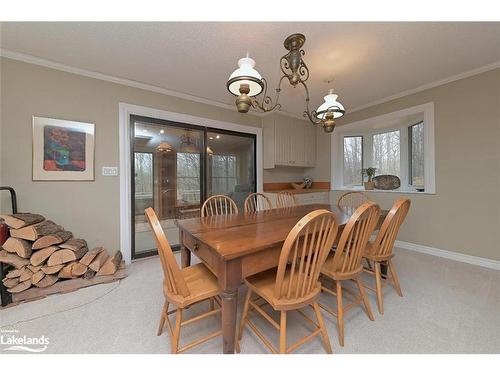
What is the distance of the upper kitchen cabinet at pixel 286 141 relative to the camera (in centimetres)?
371

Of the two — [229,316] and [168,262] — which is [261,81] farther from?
[229,316]

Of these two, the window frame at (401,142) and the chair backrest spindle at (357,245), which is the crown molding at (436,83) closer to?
the window frame at (401,142)

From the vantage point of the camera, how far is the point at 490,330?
1.35 metres

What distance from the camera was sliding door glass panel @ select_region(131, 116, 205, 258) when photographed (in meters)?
2.78

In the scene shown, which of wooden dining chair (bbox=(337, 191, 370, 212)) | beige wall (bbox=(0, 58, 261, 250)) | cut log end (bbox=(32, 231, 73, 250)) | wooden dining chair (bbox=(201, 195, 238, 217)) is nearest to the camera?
cut log end (bbox=(32, 231, 73, 250))

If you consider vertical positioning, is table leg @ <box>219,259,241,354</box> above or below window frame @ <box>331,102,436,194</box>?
below

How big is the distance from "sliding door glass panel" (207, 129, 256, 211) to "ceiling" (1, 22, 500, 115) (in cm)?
102

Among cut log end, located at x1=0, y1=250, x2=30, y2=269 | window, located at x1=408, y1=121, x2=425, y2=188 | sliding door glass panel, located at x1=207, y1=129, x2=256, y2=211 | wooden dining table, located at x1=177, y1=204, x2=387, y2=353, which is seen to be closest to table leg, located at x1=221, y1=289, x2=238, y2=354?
wooden dining table, located at x1=177, y1=204, x2=387, y2=353

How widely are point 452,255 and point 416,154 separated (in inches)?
62.5

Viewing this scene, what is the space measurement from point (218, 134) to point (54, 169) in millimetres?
2177

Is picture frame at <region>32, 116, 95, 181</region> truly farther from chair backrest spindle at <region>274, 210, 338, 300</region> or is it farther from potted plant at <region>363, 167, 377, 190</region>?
potted plant at <region>363, 167, 377, 190</region>

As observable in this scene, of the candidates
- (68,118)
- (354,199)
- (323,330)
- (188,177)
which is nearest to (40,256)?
(68,118)

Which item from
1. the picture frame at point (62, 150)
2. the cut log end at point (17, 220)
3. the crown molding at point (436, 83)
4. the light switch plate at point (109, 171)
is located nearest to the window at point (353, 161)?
the crown molding at point (436, 83)

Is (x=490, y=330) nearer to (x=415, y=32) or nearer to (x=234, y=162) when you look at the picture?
(x=415, y=32)
